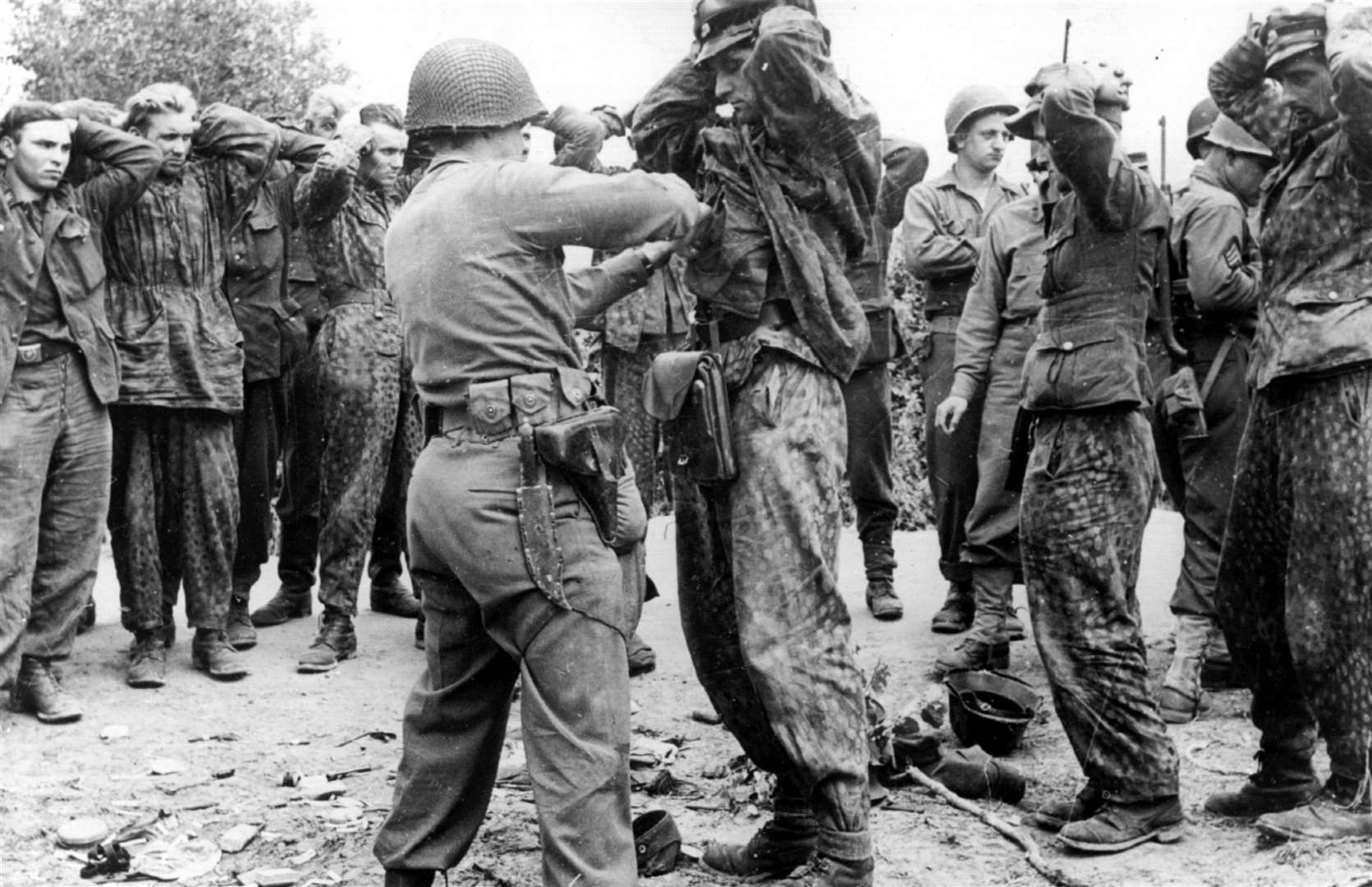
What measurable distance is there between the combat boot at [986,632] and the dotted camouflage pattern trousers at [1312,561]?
1763 millimetres

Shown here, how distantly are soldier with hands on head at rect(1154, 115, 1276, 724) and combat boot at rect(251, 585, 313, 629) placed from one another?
14.2 ft

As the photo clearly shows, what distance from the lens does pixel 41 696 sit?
5.87 meters

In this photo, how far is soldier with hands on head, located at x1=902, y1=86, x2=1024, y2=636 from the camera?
273 inches

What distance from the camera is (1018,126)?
5199mm

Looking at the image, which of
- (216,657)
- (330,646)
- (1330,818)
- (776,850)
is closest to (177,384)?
(216,657)

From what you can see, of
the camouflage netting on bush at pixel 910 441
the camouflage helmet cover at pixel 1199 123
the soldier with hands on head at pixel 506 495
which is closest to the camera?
the soldier with hands on head at pixel 506 495

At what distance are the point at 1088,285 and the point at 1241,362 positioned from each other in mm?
1805

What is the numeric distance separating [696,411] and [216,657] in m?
3.32

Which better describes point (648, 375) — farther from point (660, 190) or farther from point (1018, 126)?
point (1018, 126)

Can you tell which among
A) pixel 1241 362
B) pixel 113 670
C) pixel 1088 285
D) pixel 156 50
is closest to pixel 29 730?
pixel 113 670

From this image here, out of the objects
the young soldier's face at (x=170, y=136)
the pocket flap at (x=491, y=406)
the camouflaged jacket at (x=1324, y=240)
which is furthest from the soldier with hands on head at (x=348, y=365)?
the camouflaged jacket at (x=1324, y=240)

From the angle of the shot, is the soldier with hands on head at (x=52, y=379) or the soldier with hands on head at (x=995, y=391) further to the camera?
the soldier with hands on head at (x=995, y=391)

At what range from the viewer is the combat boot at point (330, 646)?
21.4ft

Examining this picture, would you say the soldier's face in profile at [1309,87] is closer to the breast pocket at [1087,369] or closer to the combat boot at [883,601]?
the breast pocket at [1087,369]
